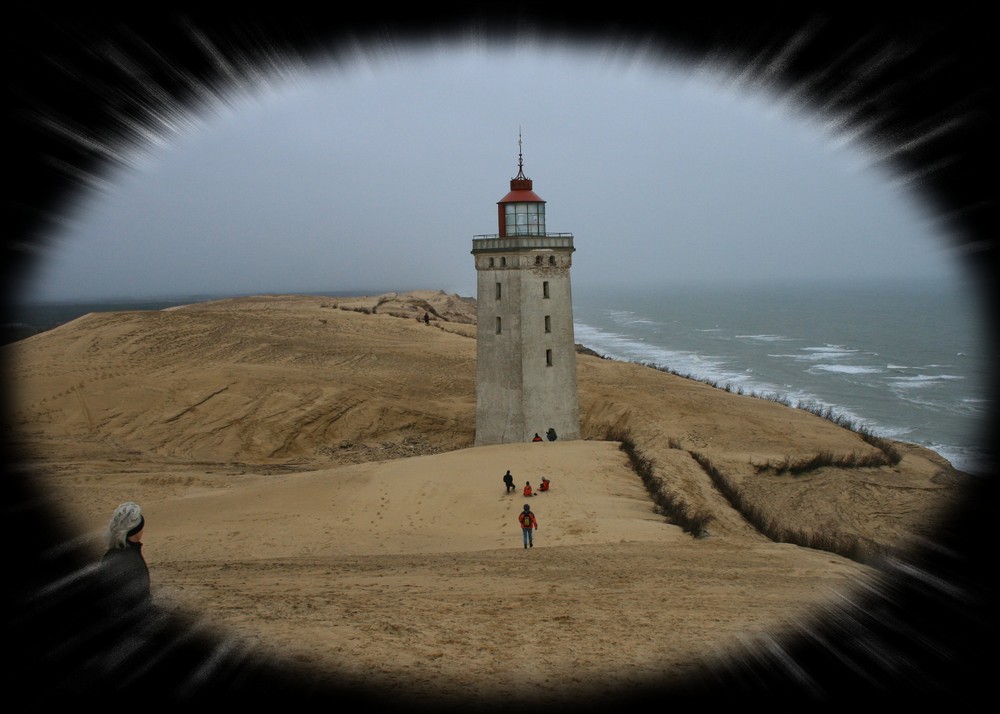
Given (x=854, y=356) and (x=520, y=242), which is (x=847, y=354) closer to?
(x=854, y=356)

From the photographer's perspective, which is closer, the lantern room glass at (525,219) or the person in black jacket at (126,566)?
the person in black jacket at (126,566)

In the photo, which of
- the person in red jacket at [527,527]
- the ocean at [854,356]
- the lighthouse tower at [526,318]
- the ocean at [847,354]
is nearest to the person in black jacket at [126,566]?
the ocean at [847,354]

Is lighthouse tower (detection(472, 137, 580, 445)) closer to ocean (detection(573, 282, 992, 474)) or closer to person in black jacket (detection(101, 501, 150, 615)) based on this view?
ocean (detection(573, 282, 992, 474))

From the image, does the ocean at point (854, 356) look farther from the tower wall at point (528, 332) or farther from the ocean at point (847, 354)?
the tower wall at point (528, 332)

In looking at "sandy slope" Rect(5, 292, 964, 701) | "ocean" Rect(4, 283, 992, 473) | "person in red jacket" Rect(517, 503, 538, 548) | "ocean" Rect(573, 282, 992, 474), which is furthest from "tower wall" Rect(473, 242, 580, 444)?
"ocean" Rect(573, 282, 992, 474)

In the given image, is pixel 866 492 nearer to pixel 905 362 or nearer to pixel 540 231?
pixel 540 231

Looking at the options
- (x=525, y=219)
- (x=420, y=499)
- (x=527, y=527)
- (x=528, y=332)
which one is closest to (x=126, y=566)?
(x=527, y=527)
